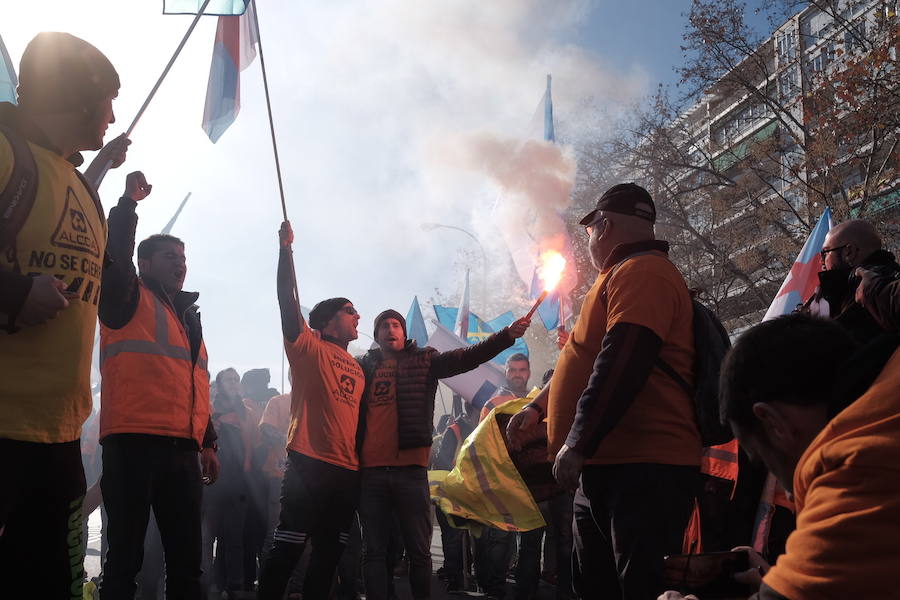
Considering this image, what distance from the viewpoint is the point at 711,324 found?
136 inches

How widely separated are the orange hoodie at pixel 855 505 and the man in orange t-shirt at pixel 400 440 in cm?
434

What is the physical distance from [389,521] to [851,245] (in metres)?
3.44

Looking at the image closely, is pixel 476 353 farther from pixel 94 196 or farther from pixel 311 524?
pixel 94 196

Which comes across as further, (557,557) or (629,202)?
(557,557)

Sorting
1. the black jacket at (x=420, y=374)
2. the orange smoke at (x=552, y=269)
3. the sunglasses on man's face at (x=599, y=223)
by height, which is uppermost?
the orange smoke at (x=552, y=269)

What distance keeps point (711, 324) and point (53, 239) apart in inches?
99.2

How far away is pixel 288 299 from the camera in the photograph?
5594mm

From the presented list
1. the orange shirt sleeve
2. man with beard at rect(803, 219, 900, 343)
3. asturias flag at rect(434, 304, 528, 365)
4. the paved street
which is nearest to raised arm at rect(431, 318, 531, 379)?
the orange shirt sleeve

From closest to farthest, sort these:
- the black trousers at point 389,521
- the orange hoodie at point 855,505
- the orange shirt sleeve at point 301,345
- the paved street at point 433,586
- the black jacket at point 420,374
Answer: the orange hoodie at point 855,505 < the black trousers at point 389,521 < the orange shirt sleeve at point 301,345 < the black jacket at point 420,374 < the paved street at point 433,586

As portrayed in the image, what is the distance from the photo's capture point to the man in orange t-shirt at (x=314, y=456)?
17.0 feet

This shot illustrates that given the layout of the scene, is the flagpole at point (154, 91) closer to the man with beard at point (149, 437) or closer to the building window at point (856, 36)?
the man with beard at point (149, 437)

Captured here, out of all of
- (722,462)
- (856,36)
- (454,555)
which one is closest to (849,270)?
(722,462)

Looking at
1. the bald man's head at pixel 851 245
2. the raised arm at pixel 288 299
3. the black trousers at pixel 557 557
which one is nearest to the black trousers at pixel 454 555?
the black trousers at pixel 557 557

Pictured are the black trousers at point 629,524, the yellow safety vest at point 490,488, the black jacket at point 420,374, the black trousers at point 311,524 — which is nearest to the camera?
the black trousers at point 629,524
